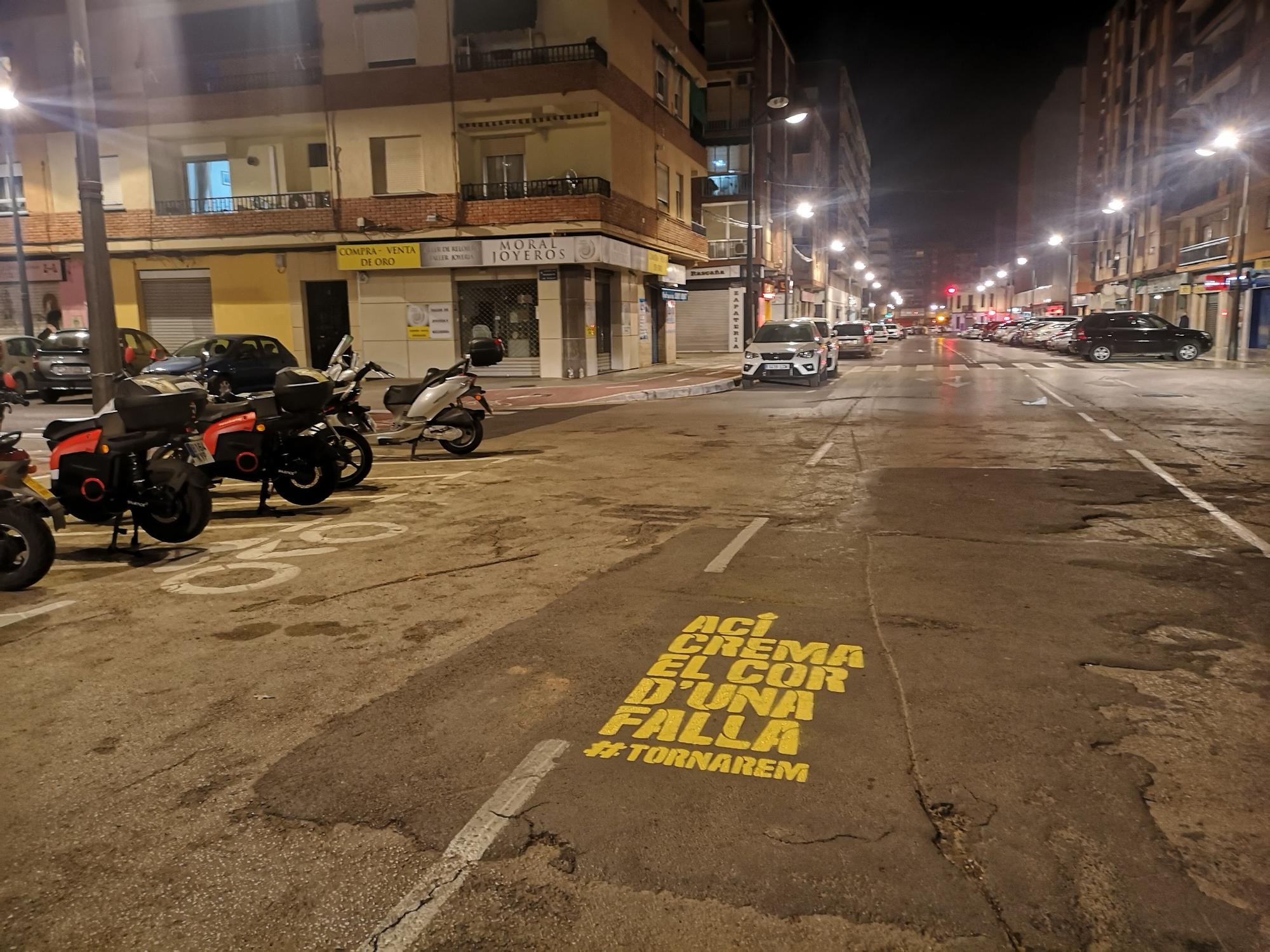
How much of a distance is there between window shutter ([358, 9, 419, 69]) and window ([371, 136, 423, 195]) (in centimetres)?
214

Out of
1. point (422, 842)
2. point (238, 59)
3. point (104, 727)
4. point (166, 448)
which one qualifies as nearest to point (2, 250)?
point (238, 59)

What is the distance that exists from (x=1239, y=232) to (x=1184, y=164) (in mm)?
17886

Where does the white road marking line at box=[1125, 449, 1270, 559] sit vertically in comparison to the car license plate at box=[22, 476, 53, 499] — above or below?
below

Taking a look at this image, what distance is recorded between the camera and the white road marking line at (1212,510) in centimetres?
684

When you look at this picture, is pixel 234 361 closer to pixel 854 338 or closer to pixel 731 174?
pixel 854 338

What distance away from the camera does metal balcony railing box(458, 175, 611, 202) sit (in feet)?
83.7

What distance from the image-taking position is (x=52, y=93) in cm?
2875

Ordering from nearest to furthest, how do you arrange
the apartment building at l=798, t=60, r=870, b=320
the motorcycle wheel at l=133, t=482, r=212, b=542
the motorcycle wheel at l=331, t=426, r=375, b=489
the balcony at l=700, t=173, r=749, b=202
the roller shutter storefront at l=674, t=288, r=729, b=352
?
the motorcycle wheel at l=133, t=482, r=212, b=542
the motorcycle wheel at l=331, t=426, r=375, b=489
the balcony at l=700, t=173, r=749, b=202
the roller shutter storefront at l=674, t=288, r=729, b=352
the apartment building at l=798, t=60, r=870, b=320

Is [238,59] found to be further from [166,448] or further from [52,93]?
[166,448]

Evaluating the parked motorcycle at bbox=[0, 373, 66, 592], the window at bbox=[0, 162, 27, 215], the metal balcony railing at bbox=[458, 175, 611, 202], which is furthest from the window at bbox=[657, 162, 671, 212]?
the parked motorcycle at bbox=[0, 373, 66, 592]

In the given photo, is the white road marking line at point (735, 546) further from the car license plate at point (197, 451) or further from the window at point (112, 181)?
the window at point (112, 181)

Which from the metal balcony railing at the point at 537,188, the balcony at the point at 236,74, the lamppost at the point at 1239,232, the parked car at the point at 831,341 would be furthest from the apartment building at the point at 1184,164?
the balcony at the point at 236,74

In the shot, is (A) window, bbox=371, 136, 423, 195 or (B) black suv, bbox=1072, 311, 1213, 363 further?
(B) black suv, bbox=1072, 311, 1213, 363

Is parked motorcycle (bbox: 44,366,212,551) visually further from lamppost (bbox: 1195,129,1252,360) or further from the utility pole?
lamppost (bbox: 1195,129,1252,360)
